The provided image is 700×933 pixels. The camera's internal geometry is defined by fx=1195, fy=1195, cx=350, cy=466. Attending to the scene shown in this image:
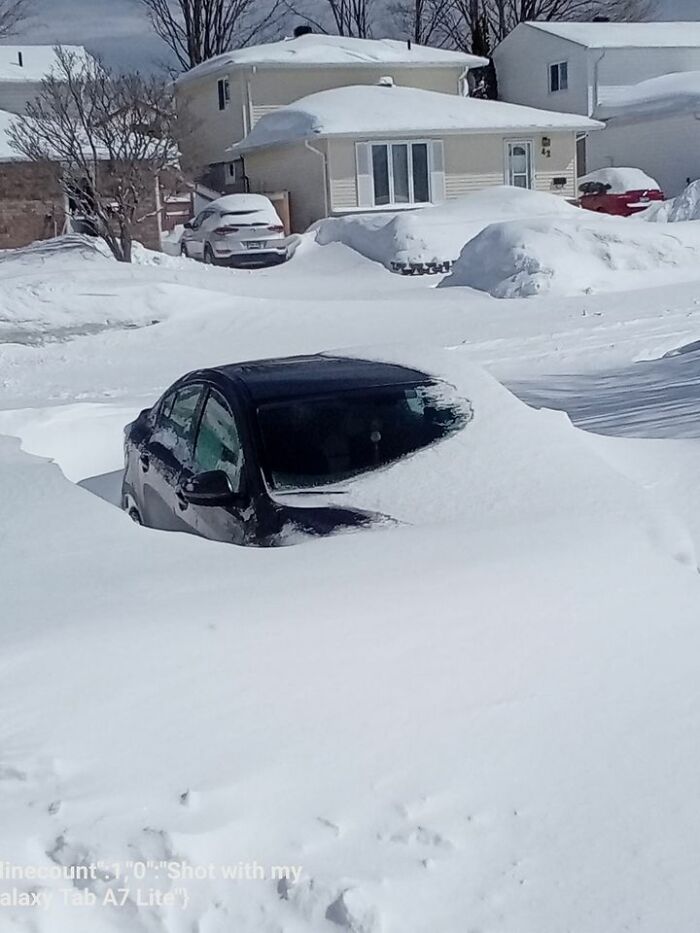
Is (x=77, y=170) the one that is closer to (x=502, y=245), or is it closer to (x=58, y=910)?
(x=502, y=245)

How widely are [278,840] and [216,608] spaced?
1.15 metres

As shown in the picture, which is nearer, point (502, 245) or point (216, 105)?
point (502, 245)

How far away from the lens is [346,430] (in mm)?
5637

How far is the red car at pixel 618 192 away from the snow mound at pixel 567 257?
1232cm

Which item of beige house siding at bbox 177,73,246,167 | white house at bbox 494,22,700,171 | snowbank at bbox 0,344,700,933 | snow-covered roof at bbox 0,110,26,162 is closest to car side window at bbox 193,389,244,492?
snowbank at bbox 0,344,700,933

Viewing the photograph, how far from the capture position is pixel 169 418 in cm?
696

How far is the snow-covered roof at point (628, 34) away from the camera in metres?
40.8

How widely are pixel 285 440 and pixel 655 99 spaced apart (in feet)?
117

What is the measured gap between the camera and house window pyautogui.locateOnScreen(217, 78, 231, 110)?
37.4m

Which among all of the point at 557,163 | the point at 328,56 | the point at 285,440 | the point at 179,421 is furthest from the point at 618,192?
the point at 285,440

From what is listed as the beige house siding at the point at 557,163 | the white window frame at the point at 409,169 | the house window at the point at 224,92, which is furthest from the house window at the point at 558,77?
the house window at the point at 224,92

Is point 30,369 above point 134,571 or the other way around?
the other way around

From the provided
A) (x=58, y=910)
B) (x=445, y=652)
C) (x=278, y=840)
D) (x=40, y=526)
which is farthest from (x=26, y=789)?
(x=40, y=526)

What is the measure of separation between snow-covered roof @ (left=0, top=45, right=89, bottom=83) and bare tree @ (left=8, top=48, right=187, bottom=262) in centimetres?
739
